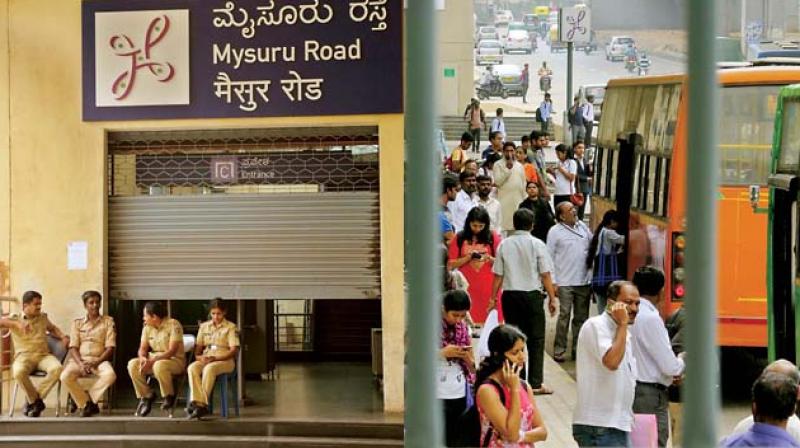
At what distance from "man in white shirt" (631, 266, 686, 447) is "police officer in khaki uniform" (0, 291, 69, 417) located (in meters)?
6.10

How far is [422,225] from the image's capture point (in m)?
2.55

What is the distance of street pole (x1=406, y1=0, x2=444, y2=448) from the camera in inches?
100

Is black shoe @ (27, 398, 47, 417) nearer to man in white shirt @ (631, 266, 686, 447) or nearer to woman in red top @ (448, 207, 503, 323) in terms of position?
woman in red top @ (448, 207, 503, 323)

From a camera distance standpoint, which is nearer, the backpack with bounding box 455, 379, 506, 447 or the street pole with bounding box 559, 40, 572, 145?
the backpack with bounding box 455, 379, 506, 447

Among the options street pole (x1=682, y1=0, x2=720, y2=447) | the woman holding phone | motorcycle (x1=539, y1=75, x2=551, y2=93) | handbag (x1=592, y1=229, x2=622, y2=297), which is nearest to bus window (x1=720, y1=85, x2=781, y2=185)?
handbag (x1=592, y1=229, x2=622, y2=297)

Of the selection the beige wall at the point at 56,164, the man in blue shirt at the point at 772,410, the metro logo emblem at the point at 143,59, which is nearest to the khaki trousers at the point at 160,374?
the beige wall at the point at 56,164

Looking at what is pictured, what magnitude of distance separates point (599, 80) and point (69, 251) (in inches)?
233

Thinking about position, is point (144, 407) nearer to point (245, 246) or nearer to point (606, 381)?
point (245, 246)

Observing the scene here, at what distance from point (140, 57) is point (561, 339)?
4327 mm

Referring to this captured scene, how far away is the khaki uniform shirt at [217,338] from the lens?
11203mm

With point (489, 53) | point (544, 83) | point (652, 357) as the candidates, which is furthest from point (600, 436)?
point (544, 83)

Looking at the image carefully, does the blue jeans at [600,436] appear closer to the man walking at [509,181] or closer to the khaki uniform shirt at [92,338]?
the khaki uniform shirt at [92,338]

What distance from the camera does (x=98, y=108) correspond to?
11969mm

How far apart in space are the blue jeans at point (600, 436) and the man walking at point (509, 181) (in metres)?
7.49
